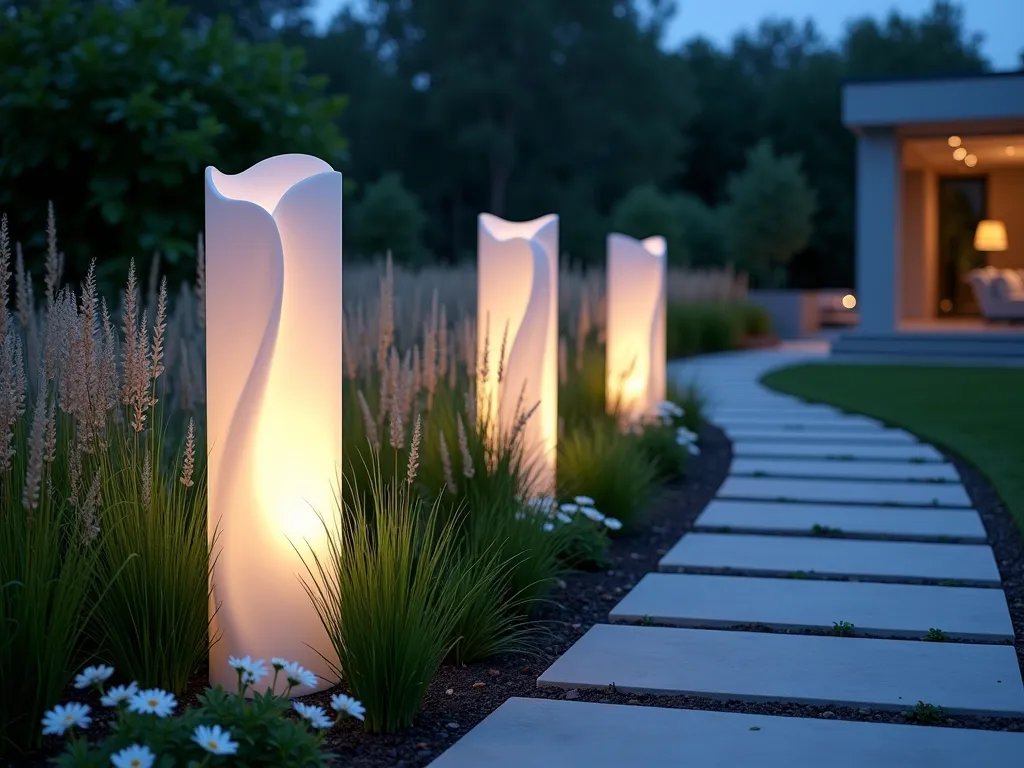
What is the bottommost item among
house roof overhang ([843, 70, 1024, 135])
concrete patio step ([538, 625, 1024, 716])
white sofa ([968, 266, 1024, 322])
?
concrete patio step ([538, 625, 1024, 716])

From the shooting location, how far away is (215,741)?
5.96 feet

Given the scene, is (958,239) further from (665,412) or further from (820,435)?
(665,412)

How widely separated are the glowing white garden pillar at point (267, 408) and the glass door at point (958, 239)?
17.2m

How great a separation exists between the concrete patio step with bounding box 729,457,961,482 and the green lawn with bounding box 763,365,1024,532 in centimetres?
22

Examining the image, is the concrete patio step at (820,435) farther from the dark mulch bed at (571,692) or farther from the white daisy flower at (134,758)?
the white daisy flower at (134,758)

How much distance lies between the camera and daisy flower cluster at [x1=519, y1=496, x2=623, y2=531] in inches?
136

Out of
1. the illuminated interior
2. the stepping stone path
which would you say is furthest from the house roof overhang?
the stepping stone path

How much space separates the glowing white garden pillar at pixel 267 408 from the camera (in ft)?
7.82

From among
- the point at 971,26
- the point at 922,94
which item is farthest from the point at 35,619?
the point at 971,26

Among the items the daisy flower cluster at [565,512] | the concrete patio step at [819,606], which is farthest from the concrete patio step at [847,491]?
the concrete patio step at [819,606]

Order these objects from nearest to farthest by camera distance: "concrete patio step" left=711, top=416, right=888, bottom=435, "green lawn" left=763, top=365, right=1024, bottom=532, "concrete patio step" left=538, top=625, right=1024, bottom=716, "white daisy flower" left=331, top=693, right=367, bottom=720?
"white daisy flower" left=331, top=693, right=367, bottom=720 → "concrete patio step" left=538, top=625, right=1024, bottom=716 → "green lawn" left=763, top=365, right=1024, bottom=532 → "concrete patio step" left=711, top=416, right=888, bottom=435

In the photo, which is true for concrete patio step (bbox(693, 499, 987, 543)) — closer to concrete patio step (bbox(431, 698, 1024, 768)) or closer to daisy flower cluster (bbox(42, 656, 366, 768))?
concrete patio step (bbox(431, 698, 1024, 768))

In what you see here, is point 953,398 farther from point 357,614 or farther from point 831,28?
point 831,28

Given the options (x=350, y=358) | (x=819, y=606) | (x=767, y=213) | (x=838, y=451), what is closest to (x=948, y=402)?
(x=838, y=451)
